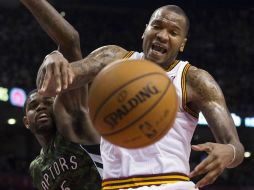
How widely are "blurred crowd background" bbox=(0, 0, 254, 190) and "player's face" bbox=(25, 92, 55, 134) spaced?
11065mm

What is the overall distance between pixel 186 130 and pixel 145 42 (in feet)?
1.99

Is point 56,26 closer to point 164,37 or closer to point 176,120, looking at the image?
point 164,37

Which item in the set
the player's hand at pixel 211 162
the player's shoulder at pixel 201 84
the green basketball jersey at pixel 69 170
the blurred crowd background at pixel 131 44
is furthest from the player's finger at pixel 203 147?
the blurred crowd background at pixel 131 44

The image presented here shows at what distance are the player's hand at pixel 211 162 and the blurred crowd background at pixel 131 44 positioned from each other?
12.7m

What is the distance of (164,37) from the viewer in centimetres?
349

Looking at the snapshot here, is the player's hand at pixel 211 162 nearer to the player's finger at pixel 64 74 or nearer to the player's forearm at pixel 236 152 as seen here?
the player's forearm at pixel 236 152

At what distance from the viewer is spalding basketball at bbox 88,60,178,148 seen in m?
2.76

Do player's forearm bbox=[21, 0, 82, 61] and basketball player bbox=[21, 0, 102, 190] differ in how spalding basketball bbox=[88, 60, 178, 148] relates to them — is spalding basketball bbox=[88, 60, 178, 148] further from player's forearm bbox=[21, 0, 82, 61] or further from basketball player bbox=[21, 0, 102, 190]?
basketball player bbox=[21, 0, 102, 190]

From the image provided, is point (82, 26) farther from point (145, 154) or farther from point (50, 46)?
point (145, 154)

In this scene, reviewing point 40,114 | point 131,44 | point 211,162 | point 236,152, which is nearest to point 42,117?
point 40,114

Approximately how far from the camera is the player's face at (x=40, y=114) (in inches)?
170

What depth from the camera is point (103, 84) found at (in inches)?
112

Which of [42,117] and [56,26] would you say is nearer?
[56,26]

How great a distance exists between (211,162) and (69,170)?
4.91 ft
